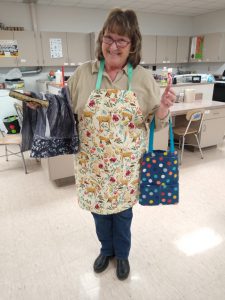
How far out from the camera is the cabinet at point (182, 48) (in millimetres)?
6486

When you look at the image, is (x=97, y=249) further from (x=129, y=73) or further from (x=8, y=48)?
(x=8, y=48)

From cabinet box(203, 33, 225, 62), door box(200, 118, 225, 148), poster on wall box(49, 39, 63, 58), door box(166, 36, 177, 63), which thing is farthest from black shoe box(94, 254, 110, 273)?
cabinet box(203, 33, 225, 62)

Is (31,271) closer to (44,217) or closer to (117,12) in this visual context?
(44,217)

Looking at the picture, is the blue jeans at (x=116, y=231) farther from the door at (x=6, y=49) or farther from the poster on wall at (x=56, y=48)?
the poster on wall at (x=56, y=48)

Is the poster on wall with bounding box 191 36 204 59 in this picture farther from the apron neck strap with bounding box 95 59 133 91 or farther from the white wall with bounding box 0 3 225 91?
the apron neck strap with bounding box 95 59 133 91

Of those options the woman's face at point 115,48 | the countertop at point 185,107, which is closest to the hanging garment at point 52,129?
the woman's face at point 115,48

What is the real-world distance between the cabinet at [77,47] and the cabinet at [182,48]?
2647 mm

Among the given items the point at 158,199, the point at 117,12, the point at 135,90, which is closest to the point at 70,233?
the point at 158,199

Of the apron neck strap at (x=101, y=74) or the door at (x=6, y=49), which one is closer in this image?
the apron neck strap at (x=101, y=74)

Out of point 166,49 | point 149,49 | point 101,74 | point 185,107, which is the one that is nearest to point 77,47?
point 149,49

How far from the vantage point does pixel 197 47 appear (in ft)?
21.5

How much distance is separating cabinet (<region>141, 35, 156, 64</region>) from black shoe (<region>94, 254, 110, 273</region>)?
534cm

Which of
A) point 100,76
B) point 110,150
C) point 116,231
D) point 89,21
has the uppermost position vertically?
point 89,21

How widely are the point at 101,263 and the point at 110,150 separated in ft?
2.84
